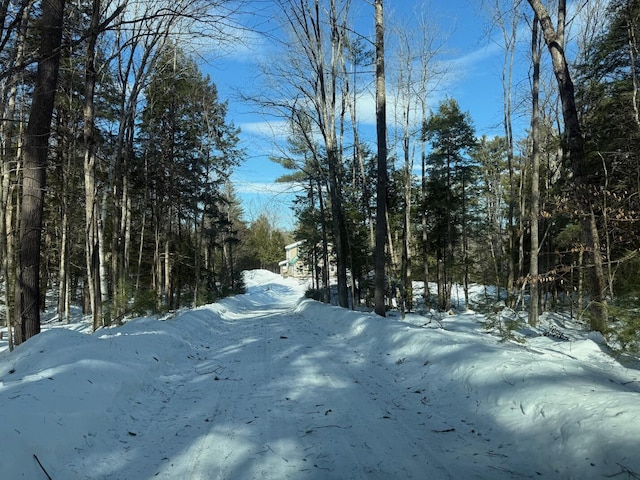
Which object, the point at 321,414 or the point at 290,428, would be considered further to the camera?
the point at 321,414

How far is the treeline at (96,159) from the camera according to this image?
777 cm

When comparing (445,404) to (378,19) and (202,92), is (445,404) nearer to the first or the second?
(378,19)

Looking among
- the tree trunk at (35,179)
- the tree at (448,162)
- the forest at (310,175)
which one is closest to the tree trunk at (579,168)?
the forest at (310,175)

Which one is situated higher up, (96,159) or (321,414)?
(96,159)

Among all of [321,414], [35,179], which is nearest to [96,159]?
[35,179]

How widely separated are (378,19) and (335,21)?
604 cm

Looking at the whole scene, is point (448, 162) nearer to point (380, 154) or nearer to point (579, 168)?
point (380, 154)

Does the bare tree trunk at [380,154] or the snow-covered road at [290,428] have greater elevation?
the bare tree trunk at [380,154]

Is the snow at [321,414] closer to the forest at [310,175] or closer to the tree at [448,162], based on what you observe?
the forest at [310,175]

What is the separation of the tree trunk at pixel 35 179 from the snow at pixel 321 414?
215 cm

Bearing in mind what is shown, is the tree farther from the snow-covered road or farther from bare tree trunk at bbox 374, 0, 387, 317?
the snow-covered road

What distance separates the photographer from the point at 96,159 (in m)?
15.8

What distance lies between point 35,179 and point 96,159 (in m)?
8.95

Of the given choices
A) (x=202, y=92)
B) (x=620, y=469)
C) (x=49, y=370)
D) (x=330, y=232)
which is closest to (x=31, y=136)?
(x=49, y=370)
